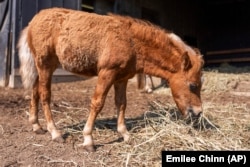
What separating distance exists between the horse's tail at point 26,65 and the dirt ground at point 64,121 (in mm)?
672

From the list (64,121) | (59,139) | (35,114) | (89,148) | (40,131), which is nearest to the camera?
(89,148)

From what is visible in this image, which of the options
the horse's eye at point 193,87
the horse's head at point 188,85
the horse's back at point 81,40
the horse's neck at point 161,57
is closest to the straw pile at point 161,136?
the horse's head at point 188,85

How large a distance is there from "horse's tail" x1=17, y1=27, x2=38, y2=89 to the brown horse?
0.53ft

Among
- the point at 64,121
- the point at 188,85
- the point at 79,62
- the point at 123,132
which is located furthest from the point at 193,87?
the point at 64,121

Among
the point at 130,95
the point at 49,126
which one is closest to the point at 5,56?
the point at 130,95

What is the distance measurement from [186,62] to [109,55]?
1012 millimetres

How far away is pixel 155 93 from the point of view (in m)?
8.39

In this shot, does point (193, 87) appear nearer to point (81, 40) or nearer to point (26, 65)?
point (81, 40)

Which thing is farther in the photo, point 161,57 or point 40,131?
point 40,131

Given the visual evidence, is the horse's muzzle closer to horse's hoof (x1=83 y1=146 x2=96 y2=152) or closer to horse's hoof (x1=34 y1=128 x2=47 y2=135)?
horse's hoof (x1=83 y1=146 x2=96 y2=152)

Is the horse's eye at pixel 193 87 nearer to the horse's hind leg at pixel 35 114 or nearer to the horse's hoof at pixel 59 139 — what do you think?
the horse's hoof at pixel 59 139

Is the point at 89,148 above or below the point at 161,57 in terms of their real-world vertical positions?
below

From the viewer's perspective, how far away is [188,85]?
4.49 meters

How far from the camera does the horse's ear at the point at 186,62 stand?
4.45 metres
